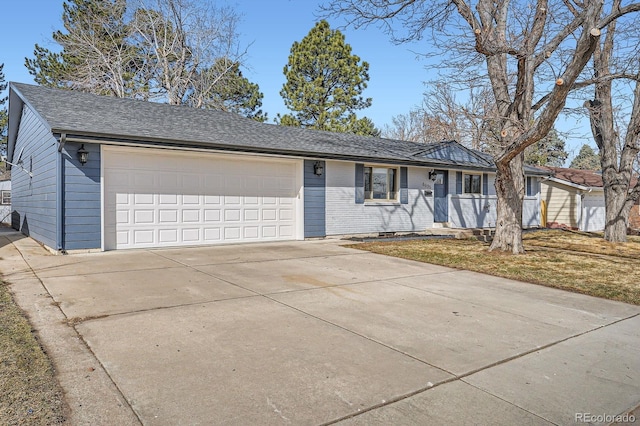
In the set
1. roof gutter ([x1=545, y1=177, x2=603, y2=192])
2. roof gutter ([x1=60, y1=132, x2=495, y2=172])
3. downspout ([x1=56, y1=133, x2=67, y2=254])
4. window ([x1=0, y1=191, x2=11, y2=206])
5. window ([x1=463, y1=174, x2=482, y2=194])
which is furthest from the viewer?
window ([x1=0, y1=191, x2=11, y2=206])

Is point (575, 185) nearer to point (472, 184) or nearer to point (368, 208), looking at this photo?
point (472, 184)

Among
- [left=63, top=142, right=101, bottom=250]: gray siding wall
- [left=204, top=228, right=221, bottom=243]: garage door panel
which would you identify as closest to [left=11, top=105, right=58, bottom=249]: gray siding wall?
[left=63, top=142, right=101, bottom=250]: gray siding wall

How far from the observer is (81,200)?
29.3ft

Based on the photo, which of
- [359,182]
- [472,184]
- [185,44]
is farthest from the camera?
[185,44]

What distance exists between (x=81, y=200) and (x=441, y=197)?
37.8ft

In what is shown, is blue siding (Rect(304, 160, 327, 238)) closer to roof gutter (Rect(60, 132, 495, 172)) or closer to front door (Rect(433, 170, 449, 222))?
roof gutter (Rect(60, 132, 495, 172))

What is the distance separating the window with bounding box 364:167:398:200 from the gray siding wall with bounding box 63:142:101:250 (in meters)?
7.67

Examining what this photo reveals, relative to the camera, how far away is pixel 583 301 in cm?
557

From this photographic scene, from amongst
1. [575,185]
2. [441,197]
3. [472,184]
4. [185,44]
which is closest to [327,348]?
[441,197]

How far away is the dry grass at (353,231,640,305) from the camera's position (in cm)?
659

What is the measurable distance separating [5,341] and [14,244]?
29.1ft

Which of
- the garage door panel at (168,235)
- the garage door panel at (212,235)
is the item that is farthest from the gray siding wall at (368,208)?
the garage door panel at (168,235)

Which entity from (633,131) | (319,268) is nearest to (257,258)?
(319,268)

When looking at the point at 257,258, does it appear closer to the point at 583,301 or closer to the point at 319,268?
the point at 319,268
